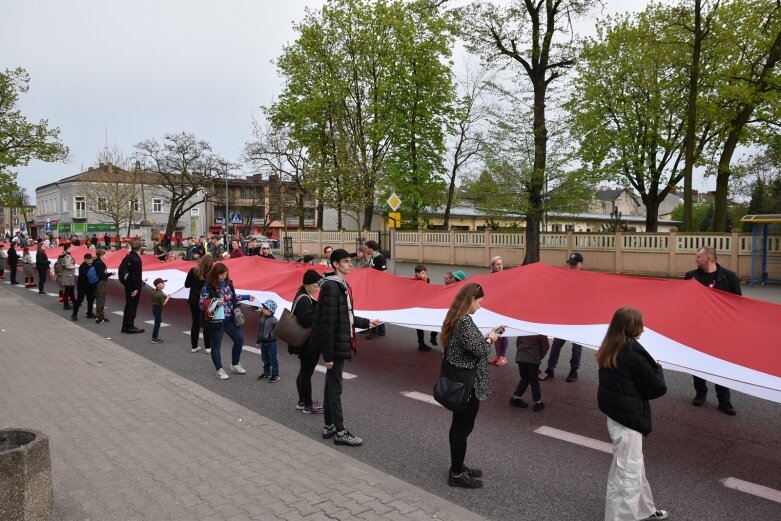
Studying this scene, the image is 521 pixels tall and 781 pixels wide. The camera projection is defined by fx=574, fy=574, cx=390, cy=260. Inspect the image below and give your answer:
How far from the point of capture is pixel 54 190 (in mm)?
84688

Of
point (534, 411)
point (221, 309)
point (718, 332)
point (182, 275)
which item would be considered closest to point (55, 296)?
point (182, 275)

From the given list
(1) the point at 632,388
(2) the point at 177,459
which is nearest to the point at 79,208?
(2) the point at 177,459

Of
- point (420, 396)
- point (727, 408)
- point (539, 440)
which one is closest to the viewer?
point (539, 440)

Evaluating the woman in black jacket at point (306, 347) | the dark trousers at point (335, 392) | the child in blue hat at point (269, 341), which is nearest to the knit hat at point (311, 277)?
the woman in black jacket at point (306, 347)

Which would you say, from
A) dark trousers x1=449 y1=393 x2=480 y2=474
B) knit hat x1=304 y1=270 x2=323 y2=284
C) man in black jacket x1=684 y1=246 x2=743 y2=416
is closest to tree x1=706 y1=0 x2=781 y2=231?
man in black jacket x1=684 y1=246 x2=743 y2=416

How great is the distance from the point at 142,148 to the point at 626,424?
184 ft

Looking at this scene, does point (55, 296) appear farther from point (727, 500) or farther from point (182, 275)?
point (727, 500)

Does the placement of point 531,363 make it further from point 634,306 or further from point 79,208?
point 79,208

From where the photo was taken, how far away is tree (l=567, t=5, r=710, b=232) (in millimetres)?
32375

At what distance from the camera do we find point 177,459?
17.4 ft

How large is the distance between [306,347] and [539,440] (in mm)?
2701

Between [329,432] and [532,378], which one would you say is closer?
[329,432]

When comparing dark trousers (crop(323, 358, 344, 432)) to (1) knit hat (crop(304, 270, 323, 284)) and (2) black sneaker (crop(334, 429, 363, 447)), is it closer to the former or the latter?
(2) black sneaker (crop(334, 429, 363, 447))

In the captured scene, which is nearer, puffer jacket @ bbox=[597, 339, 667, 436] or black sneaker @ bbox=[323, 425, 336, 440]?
puffer jacket @ bbox=[597, 339, 667, 436]
